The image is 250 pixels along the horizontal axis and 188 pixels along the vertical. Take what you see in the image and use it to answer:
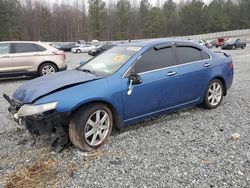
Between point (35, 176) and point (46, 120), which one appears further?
point (46, 120)

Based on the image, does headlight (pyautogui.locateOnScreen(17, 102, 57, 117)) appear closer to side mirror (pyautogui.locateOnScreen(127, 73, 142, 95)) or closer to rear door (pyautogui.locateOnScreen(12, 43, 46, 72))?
side mirror (pyautogui.locateOnScreen(127, 73, 142, 95))

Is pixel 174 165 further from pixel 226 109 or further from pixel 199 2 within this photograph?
pixel 199 2

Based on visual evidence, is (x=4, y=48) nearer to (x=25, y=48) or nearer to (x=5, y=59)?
(x=5, y=59)

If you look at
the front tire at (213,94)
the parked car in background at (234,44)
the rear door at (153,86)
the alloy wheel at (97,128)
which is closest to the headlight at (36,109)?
the alloy wheel at (97,128)

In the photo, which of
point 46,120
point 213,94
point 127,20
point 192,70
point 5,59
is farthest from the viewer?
point 127,20

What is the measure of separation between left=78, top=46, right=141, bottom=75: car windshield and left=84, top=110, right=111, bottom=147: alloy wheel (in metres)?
0.72

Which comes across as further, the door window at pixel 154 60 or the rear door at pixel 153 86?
the door window at pixel 154 60

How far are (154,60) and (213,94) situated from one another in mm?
1755

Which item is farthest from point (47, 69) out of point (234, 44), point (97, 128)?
point (234, 44)

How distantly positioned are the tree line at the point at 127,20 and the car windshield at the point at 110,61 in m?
68.4

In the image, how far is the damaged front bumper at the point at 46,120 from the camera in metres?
3.42

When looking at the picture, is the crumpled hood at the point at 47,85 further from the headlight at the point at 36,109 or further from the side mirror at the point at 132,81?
the side mirror at the point at 132,81

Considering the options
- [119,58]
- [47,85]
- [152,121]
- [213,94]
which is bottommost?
[152,121]

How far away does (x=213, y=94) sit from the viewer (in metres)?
5.55
